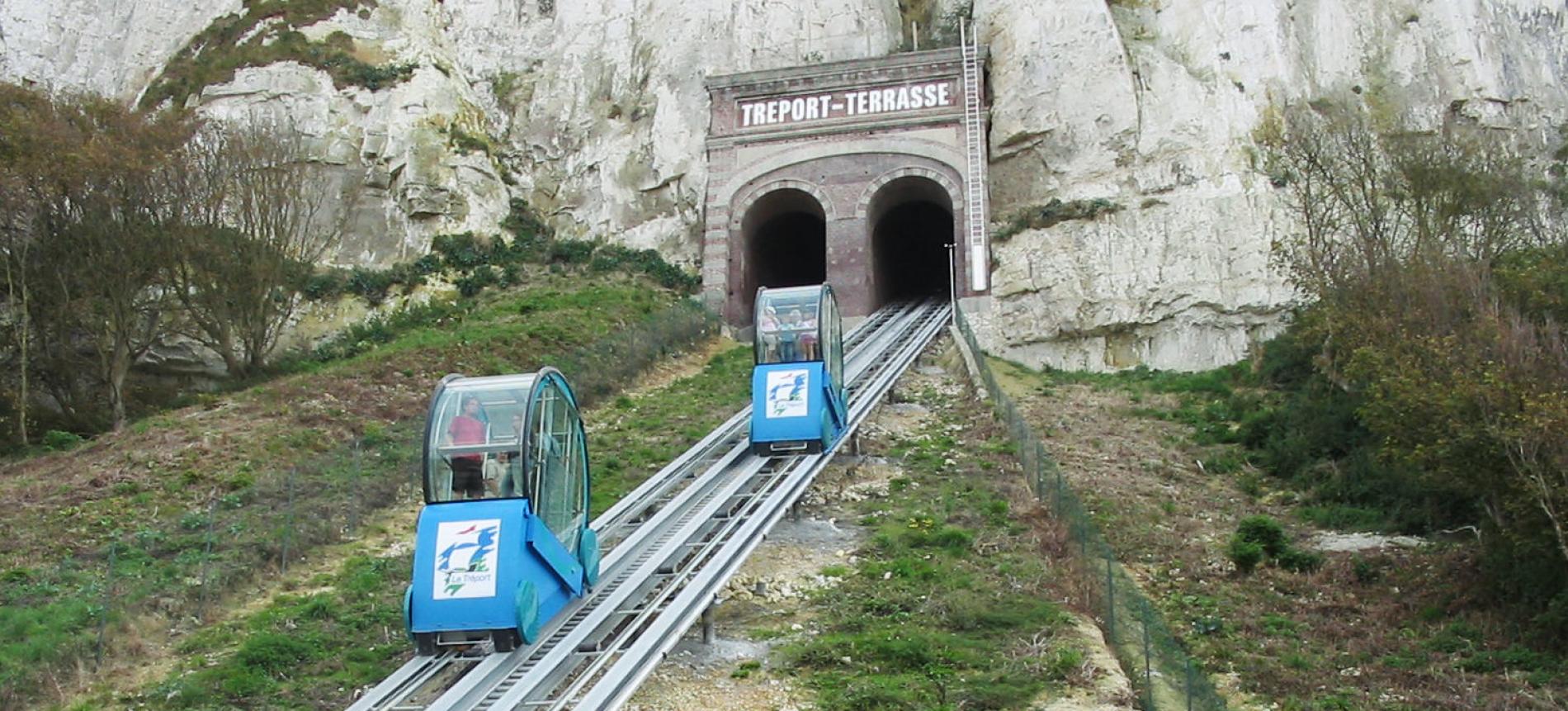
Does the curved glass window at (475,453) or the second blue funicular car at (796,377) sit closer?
the curved glass window at (475,453)

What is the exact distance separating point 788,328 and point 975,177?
15.8 metres

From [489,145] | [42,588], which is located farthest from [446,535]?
[489,145]

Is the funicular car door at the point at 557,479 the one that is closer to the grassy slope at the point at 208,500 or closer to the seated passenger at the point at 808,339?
the grassy slope at the point at 208,500

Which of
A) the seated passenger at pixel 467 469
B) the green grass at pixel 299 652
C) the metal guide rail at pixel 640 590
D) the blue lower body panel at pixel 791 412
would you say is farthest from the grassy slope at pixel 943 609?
the green grass at pixel 299 652

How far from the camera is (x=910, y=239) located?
43.8m

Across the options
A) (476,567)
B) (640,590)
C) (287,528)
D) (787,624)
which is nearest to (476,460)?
(476,567)

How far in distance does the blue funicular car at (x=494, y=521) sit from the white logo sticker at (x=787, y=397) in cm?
620

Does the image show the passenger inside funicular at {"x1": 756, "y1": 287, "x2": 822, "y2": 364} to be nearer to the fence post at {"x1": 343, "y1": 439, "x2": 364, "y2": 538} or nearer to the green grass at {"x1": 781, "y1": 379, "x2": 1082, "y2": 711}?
the green grass at {"x1": 781, "y1": 379, "x2": 1082, "y2": 711}

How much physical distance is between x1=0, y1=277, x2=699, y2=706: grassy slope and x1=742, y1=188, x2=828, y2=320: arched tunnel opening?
8876mm

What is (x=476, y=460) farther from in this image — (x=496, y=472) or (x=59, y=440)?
(x=59, y=440)

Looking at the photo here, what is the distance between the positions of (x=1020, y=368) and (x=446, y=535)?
22080 millimetres

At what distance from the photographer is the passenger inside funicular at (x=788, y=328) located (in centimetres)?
2033

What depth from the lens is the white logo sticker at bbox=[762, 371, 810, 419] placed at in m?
19.5

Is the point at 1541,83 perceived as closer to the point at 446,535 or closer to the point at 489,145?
the point at 489,145
